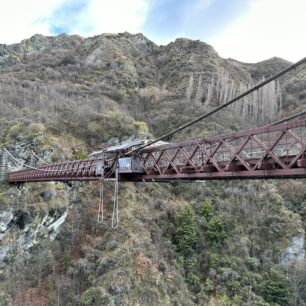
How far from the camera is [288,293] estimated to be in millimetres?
26875

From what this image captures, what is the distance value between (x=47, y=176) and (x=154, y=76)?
57.4m

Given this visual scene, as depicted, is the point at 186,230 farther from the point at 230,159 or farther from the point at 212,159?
the point at 230,159

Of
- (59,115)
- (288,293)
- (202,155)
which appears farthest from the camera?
(59,115)

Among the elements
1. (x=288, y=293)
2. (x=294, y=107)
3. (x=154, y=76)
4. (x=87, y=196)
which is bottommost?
(x=288, y=293)

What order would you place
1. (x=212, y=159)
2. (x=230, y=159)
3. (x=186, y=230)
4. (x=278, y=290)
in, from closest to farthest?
(x=230, y=159) < (x=212, y=159) < (x=278, y=290) < (x=186, y=230)

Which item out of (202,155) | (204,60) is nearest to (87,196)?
(202,155)

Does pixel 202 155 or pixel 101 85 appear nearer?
pixel 202 155

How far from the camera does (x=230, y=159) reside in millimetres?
9133

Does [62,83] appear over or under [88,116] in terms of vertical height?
over

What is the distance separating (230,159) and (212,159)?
70cm

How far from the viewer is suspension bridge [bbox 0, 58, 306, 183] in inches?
306

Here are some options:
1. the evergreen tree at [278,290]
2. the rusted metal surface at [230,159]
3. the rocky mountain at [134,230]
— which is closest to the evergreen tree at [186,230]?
the rocky mountain at [134,230]

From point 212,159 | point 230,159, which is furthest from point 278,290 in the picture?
point 230,159

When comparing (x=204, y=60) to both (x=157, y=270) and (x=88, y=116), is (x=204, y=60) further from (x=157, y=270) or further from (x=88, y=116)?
(x=157, y=270)
